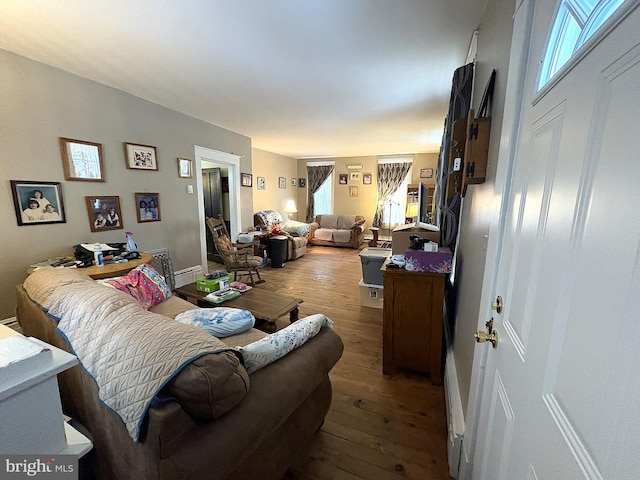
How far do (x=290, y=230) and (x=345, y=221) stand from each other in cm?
179

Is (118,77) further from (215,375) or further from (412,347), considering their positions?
(412,347)

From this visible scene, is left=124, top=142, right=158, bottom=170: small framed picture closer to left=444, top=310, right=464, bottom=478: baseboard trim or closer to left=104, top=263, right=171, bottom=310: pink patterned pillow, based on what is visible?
left=104, top=263, right=171, bottom=310: pink patterned pillow

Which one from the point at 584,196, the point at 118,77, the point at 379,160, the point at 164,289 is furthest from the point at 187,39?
the point at 379,160

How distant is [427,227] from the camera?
2799 millimetres

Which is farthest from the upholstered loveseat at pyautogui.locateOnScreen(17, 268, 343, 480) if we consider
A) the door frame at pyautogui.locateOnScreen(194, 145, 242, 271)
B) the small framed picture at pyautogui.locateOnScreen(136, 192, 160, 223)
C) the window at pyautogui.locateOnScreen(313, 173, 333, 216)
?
the window at pyautogui.locateOnScreen(313, 173, 333, 216)

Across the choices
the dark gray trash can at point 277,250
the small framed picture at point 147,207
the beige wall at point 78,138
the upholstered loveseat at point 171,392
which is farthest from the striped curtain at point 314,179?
the upholstered loveseat at point 171,392

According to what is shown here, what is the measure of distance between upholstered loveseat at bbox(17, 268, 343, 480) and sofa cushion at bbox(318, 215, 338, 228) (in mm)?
6104

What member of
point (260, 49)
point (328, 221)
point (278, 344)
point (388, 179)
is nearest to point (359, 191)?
point (388, 179)

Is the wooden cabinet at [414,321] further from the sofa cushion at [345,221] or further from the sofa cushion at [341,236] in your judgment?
the sofa cushion at [345,221]

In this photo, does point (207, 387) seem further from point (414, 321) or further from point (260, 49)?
point (260, 49)

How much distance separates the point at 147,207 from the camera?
3.38 m

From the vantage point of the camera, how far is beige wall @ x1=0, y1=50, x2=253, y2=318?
2.28 metres

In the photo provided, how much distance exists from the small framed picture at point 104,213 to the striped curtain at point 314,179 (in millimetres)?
5378

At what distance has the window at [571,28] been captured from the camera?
0.48 m
